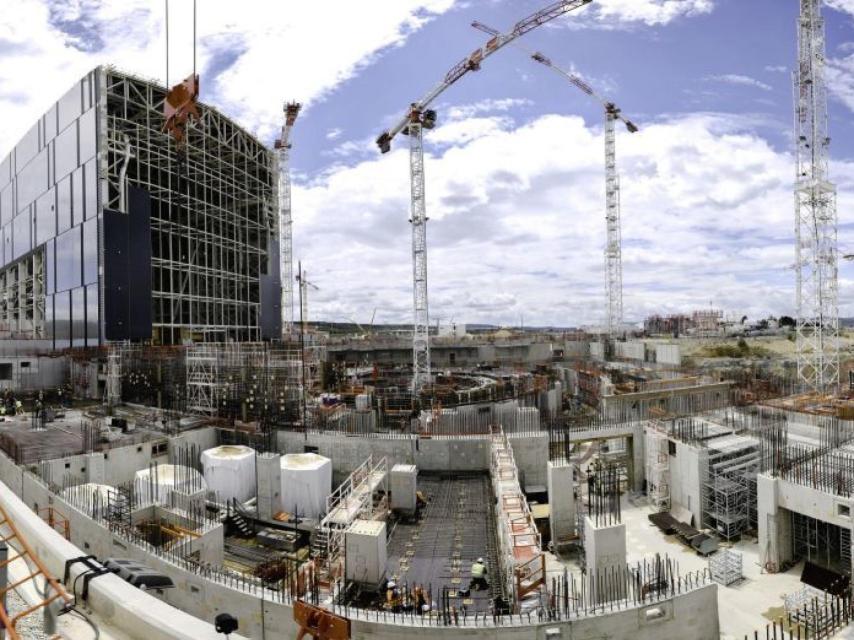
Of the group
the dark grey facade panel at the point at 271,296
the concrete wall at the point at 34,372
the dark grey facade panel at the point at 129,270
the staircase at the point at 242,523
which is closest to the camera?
the staircase at the point at 242,523

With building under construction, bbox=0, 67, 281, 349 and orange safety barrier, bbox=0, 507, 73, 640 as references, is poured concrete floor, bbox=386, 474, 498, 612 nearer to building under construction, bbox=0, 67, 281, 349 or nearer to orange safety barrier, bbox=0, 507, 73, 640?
orange safety barrier, bbox=0, 507, 73, 640

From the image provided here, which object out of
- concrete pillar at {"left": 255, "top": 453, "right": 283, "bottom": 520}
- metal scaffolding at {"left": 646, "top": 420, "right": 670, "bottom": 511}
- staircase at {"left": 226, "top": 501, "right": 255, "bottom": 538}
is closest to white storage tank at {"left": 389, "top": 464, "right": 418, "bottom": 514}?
concrete pillar at {"left": 255, "top": 453, "right": 283, "bottom": 520}

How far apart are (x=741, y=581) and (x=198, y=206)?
43649 millimetres

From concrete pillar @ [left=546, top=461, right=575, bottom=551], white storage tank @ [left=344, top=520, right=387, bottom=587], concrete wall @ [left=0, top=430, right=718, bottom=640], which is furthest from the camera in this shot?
concrete pillar @ [left=546, top=461, right=575, bottom=551]

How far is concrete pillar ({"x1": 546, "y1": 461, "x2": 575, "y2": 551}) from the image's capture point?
16.8m

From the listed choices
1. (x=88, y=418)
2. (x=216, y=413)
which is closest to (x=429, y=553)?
(x=216, y=413)

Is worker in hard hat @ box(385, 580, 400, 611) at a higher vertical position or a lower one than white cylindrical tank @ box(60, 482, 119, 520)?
lower

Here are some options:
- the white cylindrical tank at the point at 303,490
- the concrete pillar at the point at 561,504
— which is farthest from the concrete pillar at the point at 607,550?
the white cylindrical tank at the point at 303,490

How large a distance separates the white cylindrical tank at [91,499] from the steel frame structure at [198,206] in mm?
27711

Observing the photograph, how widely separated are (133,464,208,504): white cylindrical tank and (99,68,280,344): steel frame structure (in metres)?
26.7

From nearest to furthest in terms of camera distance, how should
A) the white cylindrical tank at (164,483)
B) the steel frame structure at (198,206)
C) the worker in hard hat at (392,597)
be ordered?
the worker in hard hat at (392,597) < the white cylindrical tank at (164,483) < the steel frame structure at (198,206)

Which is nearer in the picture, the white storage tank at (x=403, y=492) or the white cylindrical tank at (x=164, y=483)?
the white cylindrical tank at (x=164, y=483)

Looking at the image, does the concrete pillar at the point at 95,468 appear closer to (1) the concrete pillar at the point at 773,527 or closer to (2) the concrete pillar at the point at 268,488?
(2) the concrete pillar at the point at 268,488

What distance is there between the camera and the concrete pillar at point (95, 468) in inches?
704
